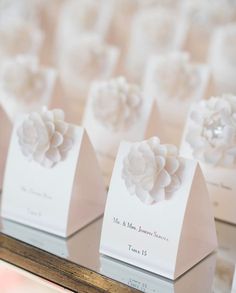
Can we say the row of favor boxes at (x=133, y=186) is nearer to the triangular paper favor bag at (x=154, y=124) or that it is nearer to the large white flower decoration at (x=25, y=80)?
the triangular paper favor bag at (x=154, y=124)

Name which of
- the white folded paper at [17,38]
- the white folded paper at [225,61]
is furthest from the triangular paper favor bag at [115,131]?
the white folded paper at [17,38]

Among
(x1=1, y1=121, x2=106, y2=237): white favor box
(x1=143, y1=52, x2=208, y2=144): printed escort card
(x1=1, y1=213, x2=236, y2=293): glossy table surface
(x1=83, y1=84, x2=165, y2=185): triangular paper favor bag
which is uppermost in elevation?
(x1=143, y1=52, x2=208, y2=144): printed escort card

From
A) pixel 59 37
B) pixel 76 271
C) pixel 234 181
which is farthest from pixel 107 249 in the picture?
pixel 59 37

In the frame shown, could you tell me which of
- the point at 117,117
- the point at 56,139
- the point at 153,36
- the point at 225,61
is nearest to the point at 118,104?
the point at 117,117

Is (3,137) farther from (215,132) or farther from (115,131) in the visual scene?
(215,132)

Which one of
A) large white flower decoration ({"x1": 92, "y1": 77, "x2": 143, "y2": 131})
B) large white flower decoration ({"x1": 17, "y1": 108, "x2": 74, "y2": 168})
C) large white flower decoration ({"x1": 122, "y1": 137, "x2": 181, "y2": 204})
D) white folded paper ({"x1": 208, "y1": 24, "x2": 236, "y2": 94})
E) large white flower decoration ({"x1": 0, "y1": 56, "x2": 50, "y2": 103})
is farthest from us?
white folded paper ({"x1": 208, "y1": 24, "x2": 236, "y2": 94})

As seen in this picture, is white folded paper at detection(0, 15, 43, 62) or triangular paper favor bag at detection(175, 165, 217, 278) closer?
triangular paper favor bag at detection(175, 165, 217, 278)

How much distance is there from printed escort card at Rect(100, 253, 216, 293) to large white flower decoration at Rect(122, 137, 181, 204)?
120mm

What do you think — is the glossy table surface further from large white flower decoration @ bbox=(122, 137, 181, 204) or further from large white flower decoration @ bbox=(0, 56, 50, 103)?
large white flower decoration @ bbox=(0, 56, 50, 103)

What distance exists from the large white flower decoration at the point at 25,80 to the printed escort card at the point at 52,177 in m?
0.37

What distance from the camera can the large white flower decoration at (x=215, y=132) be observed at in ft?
3.25

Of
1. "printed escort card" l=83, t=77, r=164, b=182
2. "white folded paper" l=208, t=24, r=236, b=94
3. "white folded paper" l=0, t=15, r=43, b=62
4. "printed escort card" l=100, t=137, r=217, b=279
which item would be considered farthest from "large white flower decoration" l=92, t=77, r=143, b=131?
"white folded paper" l=0, t=15, r=43, b=62

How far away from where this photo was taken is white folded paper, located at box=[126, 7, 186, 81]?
182cm

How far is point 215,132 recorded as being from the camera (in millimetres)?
1009
